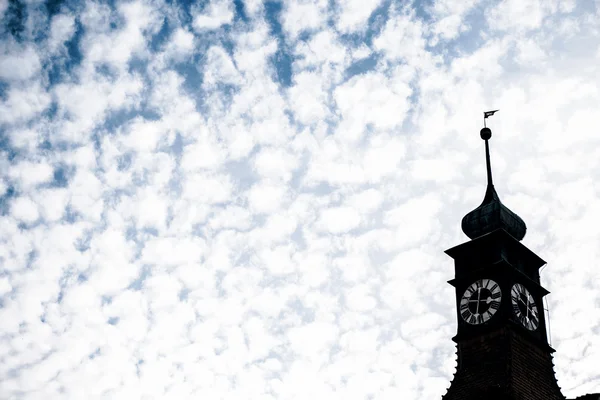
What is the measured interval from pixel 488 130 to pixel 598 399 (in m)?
16.4

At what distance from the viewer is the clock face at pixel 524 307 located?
46.8 meters

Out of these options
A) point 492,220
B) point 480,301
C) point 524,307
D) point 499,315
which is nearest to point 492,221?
point 492,220

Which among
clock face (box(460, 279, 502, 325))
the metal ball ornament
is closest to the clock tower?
clock face (box(460, 279, 502, 325))

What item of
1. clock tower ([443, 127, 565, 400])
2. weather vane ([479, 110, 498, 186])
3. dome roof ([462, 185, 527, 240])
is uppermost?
weather vane ([479, 110, 498, 186])

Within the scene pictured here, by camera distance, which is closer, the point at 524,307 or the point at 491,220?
the point at 524,307

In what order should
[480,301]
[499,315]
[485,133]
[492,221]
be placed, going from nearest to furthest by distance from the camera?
[499,315], [480,301], [492,221], [485,133]

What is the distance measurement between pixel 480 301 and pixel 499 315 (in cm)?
134

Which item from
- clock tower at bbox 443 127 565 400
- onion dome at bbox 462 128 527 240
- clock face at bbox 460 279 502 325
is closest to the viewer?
clock tower at bbox 443 127 565 400

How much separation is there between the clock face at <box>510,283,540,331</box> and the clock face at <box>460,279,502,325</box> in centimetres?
80

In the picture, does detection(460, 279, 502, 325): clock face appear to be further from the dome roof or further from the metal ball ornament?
the metal ball ornament

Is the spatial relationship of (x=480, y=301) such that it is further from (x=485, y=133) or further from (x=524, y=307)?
(x=485, y=133)

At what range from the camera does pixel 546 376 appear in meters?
46.3

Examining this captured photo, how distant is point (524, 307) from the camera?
47344 millimetres

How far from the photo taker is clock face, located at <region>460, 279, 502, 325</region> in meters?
46.8
